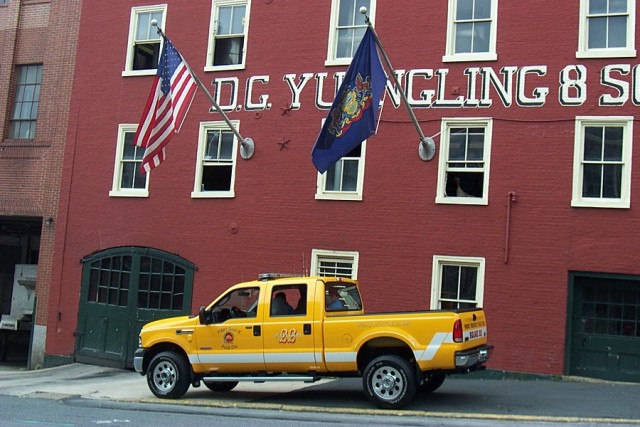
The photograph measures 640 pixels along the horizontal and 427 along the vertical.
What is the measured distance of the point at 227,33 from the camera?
17688 millimetres

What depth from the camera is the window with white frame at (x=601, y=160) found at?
551 inches

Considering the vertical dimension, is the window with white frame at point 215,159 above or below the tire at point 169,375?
above

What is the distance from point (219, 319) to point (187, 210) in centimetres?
628

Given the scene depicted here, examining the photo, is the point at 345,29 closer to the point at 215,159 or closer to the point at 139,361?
the point at 215,159

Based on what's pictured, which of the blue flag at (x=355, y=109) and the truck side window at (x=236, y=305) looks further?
the blue flag at (x=355, y=109)

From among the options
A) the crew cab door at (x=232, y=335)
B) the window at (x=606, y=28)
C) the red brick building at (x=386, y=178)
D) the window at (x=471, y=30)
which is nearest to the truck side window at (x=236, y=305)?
the crew cab door at (x=232, y=335)

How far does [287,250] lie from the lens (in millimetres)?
16281

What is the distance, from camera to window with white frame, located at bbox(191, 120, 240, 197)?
17125 millimetres

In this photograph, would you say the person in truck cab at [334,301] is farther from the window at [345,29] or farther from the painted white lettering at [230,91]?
the painted white lettering at [230,91]

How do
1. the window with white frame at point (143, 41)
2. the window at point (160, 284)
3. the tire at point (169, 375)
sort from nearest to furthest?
the tire at point (169, 375) → the window at point (160, 284) → the window with white frame at point (143, 41)

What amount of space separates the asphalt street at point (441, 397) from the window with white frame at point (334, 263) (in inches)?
104

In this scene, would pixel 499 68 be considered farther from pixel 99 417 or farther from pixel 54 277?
pixel 54 277

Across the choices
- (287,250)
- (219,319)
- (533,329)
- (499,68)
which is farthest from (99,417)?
(499,68)

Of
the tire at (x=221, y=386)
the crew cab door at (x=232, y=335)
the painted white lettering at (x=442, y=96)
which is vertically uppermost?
the painted white lettering at (x=442, y=96)
